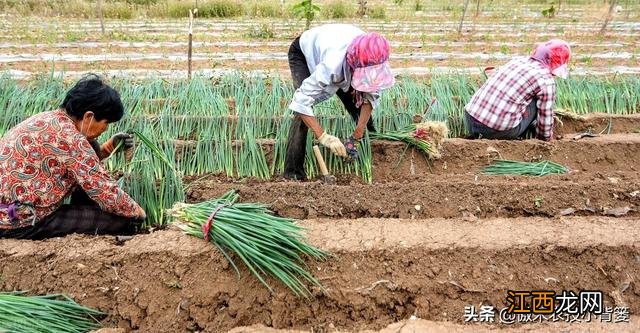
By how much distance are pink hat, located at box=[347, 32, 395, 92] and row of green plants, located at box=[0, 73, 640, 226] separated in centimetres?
72

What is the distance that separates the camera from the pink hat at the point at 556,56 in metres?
3.27

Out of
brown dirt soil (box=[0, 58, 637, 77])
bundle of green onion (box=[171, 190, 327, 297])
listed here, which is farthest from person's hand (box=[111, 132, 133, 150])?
brown dirt soil (box=[0, 58, 637, 77])

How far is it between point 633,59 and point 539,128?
4.05 metres

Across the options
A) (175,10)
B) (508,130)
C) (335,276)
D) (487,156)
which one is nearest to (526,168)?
(487,156)

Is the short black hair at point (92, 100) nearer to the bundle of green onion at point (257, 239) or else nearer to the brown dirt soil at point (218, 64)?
the bundle of green onion at point (257, 239)

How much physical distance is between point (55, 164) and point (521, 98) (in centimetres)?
286

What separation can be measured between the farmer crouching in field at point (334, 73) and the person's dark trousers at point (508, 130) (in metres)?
1.10

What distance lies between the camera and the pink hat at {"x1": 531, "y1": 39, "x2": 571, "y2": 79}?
3273 millimetres

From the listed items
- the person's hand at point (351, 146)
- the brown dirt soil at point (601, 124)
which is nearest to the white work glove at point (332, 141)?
the person's hand at point (351, 146)

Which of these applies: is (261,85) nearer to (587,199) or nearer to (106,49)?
(587,199)

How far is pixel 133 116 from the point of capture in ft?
11.5

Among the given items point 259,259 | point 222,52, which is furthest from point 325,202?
point 222,52

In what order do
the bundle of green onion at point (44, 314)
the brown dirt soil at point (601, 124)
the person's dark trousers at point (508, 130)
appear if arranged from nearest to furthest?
the bundle of green onion at point (44, 314)
the person's dark trousers at point (508, 130)
the brown dirt soil at point (601, 124)

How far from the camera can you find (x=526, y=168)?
324 centimetres
